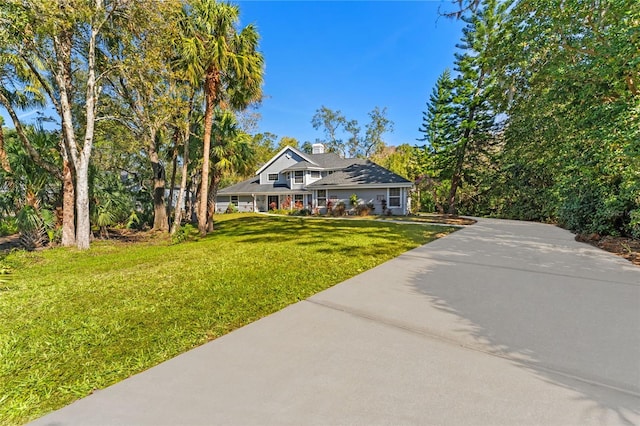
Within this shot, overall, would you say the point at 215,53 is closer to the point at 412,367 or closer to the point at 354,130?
the point at 412,367

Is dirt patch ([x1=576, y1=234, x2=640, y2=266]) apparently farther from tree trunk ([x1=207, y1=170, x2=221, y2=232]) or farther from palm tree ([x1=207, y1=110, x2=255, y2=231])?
tree trunk ([x1=207, y1=170, x2=221, y2=232])

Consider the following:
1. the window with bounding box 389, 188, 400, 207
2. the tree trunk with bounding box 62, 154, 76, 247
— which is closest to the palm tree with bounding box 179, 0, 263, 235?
the tree trunk with bounding box 62, 154, 76, 247

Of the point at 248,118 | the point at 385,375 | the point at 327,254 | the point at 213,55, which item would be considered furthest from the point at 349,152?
the point at 385,375

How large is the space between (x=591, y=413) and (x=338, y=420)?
1.72 m

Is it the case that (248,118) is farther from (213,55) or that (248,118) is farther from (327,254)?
(327,254)

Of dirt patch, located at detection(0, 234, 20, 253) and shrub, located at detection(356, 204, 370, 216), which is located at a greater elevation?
shrub, located at detection(356, 204, 370, 216)

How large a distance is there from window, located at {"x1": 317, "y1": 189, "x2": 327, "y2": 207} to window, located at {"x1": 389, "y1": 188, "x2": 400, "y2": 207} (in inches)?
217

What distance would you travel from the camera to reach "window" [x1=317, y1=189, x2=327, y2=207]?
2348 cm

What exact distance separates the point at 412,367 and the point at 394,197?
19.2 m

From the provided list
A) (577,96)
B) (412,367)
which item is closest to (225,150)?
(577,96)

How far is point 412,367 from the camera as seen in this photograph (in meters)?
2.41

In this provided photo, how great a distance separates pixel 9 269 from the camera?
6.31 meters

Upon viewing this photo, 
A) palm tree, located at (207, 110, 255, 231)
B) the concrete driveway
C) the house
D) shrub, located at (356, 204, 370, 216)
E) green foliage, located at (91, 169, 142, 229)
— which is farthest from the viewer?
shrub, located at (356, 204, 370, 216)

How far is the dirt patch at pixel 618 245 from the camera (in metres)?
6.40
